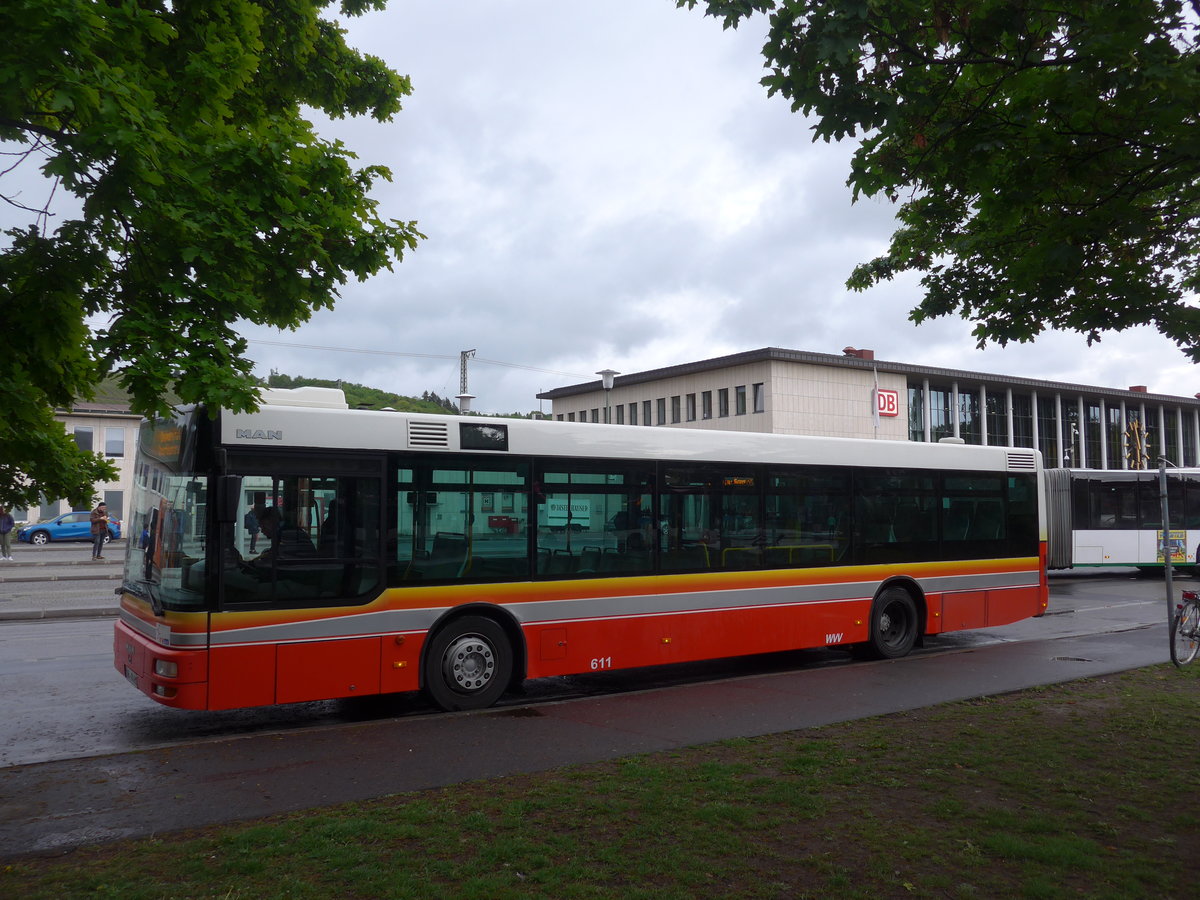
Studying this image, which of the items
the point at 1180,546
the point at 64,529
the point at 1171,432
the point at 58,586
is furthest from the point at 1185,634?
the point at 1171,432

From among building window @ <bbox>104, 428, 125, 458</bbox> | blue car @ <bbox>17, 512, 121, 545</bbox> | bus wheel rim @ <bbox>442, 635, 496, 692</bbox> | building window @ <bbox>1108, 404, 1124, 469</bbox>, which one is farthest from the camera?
building window @ <bbox>1108, 404, 1124, 469</bbox>

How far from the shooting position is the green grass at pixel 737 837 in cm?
471

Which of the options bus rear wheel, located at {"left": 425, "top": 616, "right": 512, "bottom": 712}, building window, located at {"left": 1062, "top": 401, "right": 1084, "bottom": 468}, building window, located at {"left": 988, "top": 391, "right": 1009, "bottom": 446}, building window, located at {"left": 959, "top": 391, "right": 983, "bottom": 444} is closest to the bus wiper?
bus rear wheel, located at {"left": 425, "top": 616, "right": 512, "bottom": 712}

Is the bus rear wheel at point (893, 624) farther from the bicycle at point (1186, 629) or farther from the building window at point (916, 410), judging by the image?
the building window at point (916, 410)

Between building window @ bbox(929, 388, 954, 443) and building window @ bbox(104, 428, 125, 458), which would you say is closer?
building window @ bbox(104, 428, 125, 458)

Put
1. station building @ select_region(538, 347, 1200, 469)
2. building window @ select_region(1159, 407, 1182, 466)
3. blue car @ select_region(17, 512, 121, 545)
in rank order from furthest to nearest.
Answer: building window @ select_region(1159, 407, 1182, 466) → station building @ select_region(538, 347, 1200, 469) → blue car @ select_region(17, 512, 121, 545)

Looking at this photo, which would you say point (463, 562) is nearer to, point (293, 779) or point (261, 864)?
point (293, 779)

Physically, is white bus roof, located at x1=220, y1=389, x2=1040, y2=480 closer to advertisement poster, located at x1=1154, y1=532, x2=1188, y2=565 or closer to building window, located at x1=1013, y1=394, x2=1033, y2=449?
advertisement poster, located at x1=1154, y1=532, x2=1188, y2=565

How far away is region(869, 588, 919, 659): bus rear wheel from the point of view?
1271cm

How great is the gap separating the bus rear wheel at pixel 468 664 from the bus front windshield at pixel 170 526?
225cm

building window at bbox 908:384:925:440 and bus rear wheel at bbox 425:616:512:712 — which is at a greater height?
building window at bbox 908:384:925:440

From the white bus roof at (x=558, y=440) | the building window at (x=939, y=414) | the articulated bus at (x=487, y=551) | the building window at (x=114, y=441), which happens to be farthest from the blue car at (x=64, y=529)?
the building window at (x=939, y=414)

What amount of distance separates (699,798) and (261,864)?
2.63m

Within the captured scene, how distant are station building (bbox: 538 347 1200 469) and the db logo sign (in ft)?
0.21
